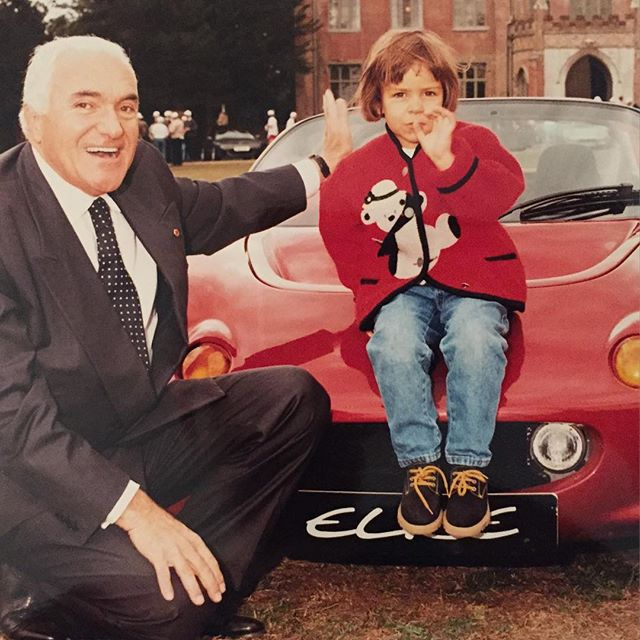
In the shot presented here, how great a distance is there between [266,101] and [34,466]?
81cm

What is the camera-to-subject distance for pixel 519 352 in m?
1.95

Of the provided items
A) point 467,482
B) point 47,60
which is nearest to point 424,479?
point 467,482

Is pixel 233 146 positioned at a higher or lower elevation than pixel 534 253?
higher

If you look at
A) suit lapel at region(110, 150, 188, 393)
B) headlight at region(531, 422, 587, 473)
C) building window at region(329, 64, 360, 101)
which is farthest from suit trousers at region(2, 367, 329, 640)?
building window at region(329, 64, 360, 101)

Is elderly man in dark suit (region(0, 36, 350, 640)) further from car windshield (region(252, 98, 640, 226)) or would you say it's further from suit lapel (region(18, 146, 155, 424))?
car windshield (region(252, 98, 640, 226))

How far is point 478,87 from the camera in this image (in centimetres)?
197

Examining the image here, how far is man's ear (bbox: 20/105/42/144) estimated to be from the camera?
1.79 meters

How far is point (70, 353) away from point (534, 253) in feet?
2.84

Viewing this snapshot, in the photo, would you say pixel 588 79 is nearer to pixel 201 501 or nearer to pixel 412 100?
pixel 412 100

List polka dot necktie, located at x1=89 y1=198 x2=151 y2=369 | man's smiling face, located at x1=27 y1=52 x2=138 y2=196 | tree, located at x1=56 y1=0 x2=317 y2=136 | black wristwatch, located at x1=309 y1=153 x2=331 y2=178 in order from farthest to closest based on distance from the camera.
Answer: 1. black wristwatch, located at x1=309 y1=153 x2=331 y2=178
2. tree, located at x1=56 y1=0 x2=317 y2=136
3. polka dot necktie, located at x1=89 y1=198 x2=151 y2=369
4. man's smiling face, located at x1=27 y1=52 x2=138 y2=196

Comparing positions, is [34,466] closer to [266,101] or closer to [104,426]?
[104,426]

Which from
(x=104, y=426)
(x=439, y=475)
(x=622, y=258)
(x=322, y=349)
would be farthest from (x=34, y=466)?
(x=622, y=258)

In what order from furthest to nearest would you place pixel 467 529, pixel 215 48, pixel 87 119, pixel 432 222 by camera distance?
1. pixel 215 48
2. pixel 432 222
3. pixel 467 529
4. pixel 87 119

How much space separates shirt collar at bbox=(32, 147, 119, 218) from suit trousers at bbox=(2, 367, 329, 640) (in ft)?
1.30
